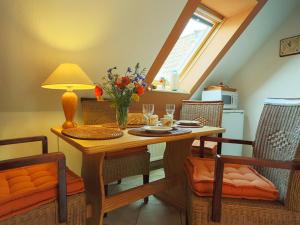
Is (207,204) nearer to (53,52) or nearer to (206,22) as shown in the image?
(53,52)

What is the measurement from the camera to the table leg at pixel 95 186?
1348 mm

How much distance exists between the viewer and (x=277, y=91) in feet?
10.2

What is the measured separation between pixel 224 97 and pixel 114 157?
1919 millimetres

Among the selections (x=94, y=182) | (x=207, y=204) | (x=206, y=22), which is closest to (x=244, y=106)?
(x=206, y=22)

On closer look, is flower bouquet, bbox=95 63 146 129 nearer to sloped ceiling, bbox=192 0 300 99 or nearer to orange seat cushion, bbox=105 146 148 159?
orange seat cushion, bbox=105 146 148 159

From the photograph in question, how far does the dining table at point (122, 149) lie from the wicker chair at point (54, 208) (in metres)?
0.15

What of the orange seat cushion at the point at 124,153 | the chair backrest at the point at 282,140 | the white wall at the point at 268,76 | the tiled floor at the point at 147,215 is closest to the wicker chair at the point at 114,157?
the orange seat cushion at the point at 124,153

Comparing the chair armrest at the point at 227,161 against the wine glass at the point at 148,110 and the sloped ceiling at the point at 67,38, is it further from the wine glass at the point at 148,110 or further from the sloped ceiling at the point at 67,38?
the sloped ceiling at the point at 67,38

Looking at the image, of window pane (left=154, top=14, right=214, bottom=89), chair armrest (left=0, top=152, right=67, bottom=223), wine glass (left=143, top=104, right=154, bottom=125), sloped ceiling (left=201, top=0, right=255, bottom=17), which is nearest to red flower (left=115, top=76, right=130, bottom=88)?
wine glass (left=143, top=104, right=154, bottom=125)

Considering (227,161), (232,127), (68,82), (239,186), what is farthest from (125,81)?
(232,127)

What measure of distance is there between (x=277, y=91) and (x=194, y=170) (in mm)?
2446

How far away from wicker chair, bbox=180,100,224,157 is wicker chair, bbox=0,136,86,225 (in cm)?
136

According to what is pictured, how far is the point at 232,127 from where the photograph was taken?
122 inches

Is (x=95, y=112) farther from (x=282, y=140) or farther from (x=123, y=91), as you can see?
(x=282, y=140)
